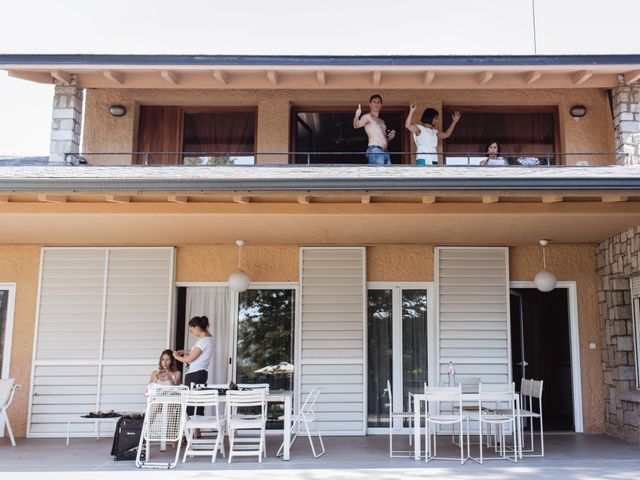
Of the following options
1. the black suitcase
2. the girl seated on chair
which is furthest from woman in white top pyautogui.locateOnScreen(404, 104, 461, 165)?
the black suitcase

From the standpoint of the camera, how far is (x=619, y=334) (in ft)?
28.1

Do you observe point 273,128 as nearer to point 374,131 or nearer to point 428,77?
point 374,131

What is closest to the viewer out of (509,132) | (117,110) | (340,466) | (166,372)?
(340,466)

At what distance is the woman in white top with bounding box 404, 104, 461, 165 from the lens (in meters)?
8.96

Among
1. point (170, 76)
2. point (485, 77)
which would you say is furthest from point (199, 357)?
point (485, 77)

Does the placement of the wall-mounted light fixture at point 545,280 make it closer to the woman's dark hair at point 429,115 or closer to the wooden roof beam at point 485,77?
the woman's dark hair at point 429,115

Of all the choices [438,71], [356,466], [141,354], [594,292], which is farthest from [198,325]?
[594,292]

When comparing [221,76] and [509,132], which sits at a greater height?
[221,76]

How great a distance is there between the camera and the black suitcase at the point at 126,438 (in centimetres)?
700

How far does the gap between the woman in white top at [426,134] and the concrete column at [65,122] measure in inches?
185

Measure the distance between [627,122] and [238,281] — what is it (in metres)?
5.80

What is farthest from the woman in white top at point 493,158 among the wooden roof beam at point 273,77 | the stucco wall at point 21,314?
the stucco wall at point 21,314

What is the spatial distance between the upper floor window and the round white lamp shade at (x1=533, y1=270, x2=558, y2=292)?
1.94m

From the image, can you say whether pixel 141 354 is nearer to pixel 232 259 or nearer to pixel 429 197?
pixel 232 259
